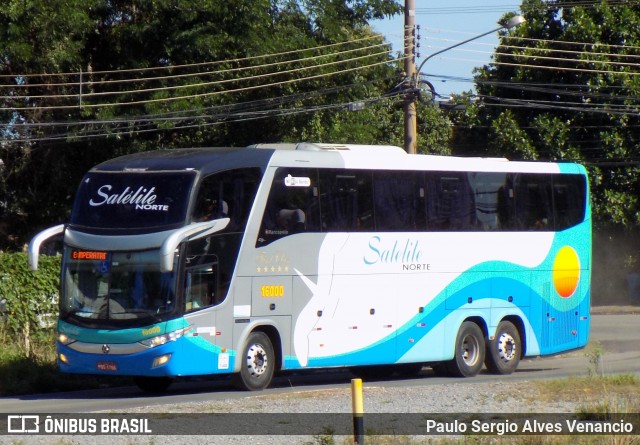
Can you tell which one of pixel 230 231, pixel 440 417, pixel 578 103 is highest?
pixel 578 103

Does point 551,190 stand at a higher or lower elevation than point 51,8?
lower

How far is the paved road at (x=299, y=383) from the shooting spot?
51.7ft

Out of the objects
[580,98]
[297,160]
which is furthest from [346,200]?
[580,98]

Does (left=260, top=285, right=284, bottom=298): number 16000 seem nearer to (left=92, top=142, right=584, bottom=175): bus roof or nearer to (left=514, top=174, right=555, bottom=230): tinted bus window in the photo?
(left=92, top=142, right=584, bottom=175): bus roof

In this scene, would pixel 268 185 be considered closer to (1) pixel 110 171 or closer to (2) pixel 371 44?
(1) pixel 110 171

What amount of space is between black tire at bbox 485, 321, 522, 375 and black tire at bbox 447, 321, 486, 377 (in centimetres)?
29

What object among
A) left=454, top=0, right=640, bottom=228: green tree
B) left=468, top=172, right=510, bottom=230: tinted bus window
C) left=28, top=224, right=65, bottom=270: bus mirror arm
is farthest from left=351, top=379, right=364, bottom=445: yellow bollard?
left=454, top=0, right=640, bottom=228: green tree

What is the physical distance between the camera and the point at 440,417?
12484mm

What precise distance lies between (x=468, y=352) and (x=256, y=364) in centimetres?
524

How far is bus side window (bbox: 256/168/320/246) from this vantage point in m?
17.5

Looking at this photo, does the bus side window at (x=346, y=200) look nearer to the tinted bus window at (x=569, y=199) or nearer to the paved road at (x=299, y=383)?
the paved road at (x=299, y=383)

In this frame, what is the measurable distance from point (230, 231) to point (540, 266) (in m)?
7.63

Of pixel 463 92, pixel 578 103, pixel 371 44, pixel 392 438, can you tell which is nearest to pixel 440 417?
pixel 392 438

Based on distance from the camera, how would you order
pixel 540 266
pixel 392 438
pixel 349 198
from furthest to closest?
pixel 540 266 → pixel 349 198 → pixel 392 438
